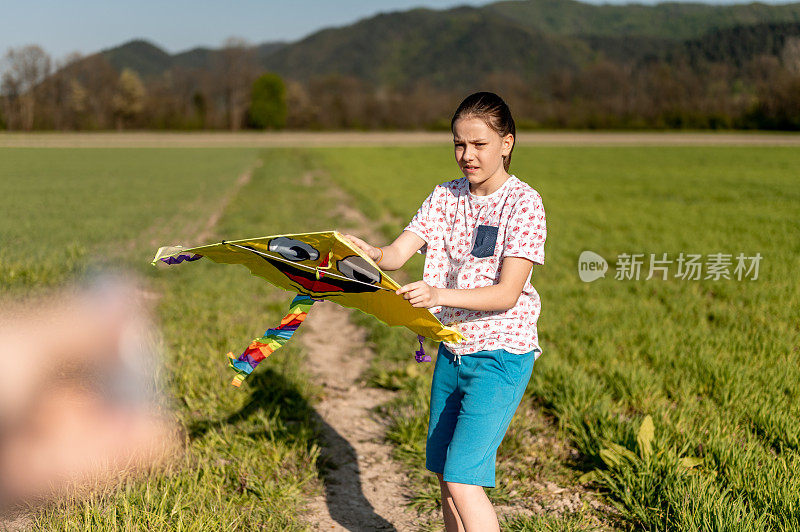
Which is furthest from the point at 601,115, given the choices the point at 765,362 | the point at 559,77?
the point at 765,362

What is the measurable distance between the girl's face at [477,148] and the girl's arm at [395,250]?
0.36 meters

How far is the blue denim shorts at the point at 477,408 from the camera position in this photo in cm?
207

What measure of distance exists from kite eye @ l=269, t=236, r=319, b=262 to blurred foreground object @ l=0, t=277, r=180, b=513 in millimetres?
1643

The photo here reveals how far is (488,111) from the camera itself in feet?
6.79

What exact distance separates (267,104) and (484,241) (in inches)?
3386

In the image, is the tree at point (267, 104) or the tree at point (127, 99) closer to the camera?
the tree at point (127, 99)

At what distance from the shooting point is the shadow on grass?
3.09m

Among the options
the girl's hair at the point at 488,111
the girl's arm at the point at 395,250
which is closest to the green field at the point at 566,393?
the girl's arm at the point at 395,250

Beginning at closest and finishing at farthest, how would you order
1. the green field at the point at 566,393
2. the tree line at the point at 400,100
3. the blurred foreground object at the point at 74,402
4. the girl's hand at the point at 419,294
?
the girl's hand at the point at 419,294, the green field at the point at 566,393, the blurred foreground object at the point at 74,402, the tree line at the point at 400,100

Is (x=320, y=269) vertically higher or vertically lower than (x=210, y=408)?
higher

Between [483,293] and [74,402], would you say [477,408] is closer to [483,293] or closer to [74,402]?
[483,293]

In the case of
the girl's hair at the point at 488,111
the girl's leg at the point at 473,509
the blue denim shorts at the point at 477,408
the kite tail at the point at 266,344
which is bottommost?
the girl's leg at the point at 473,509

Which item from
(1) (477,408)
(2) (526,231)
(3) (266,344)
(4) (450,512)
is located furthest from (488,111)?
(4) (450,512)

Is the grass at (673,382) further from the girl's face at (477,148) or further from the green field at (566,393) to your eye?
the girl's face at (477,148)
